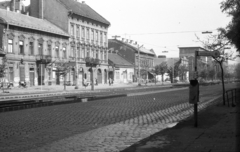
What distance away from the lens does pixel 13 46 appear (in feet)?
151

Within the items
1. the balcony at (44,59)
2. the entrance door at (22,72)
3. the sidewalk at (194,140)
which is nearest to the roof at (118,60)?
the balcony at (44,59)

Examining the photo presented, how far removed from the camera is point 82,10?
65.8 meters

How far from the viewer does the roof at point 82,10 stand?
60969 mm

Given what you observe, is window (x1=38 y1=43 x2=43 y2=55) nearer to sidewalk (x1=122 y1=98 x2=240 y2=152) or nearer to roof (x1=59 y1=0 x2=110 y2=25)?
roof (x1=59 y1=0 x2=110 y2=25)

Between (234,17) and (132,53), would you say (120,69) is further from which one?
(234,17)

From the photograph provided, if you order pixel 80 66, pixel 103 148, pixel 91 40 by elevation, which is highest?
pixel 91 40

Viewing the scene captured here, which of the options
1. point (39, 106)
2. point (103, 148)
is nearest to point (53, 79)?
point (39, 106)

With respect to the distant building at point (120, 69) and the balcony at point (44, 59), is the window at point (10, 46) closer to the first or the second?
the balcony at point (44, 59)

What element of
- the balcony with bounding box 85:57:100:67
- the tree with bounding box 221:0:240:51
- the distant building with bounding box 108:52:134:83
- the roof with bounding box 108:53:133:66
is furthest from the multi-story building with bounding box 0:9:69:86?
the tree with bounding box 221:0:240:51

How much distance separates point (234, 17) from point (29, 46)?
118ft

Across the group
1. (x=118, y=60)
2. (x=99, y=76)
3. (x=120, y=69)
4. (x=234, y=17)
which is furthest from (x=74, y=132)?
(x=118, y=60)

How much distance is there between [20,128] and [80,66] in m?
51.2

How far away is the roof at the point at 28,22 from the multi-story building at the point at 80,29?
2147 mm

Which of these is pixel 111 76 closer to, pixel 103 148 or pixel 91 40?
pixel 91 40
